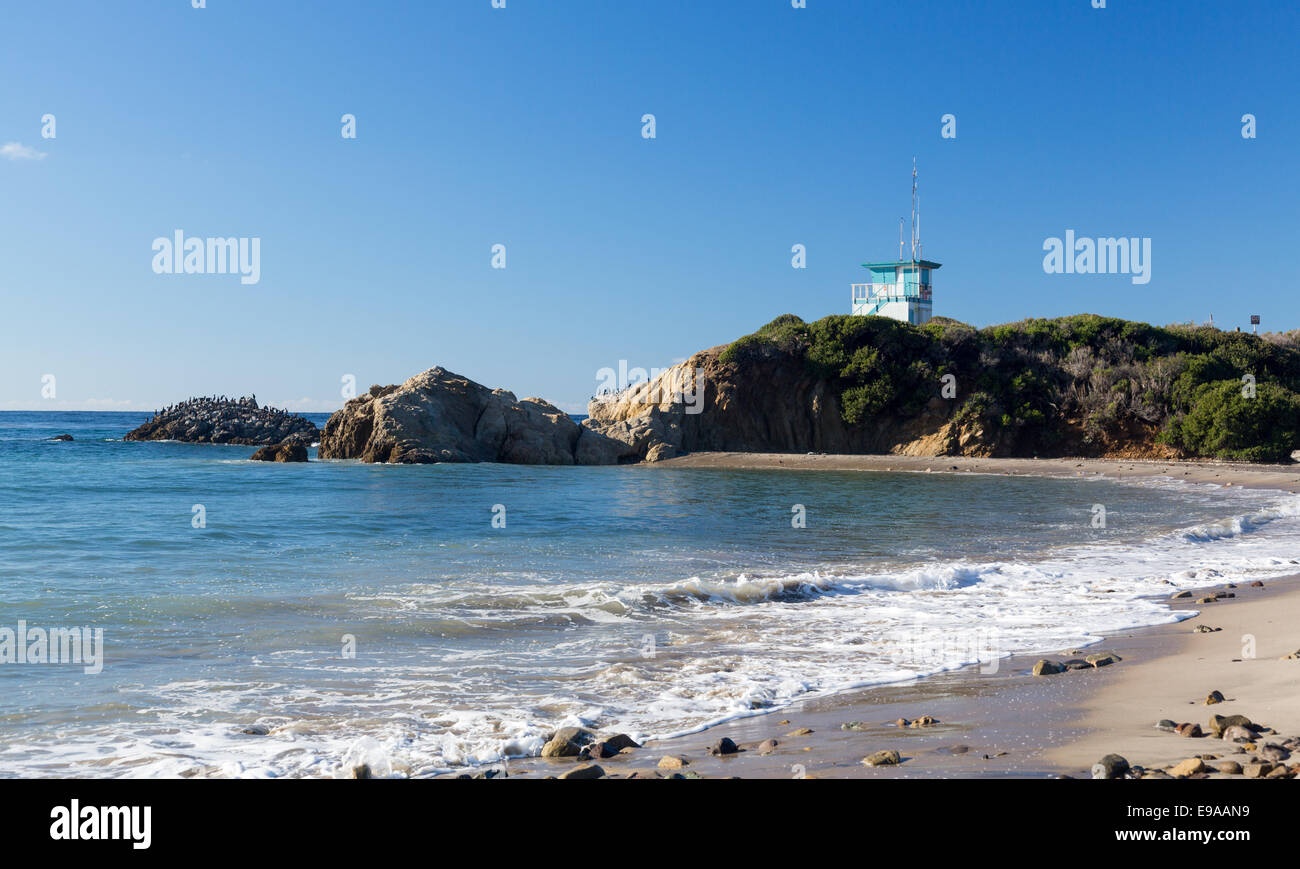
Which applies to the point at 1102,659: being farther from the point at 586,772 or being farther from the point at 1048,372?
the point at 1048,372

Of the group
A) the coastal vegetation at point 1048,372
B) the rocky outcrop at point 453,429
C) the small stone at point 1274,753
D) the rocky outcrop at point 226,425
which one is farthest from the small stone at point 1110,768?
the rocky outcrop at point 226,425

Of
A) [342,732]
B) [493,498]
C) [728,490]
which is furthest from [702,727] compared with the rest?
[728,490]

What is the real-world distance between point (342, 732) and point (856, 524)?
14964 mm

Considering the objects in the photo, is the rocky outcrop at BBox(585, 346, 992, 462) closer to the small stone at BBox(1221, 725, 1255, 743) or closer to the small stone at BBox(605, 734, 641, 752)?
the small stone at BBox(605, 734, 641, 752)

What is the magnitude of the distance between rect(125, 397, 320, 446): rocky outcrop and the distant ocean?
36.9 metres

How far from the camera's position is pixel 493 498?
24219mm

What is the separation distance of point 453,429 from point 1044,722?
118 ft

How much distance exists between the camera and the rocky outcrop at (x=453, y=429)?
125 ft

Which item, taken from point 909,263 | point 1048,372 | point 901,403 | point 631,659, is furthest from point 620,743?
point 909,263

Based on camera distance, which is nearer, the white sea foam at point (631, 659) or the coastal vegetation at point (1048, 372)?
the white sea foam at point (631, 659)

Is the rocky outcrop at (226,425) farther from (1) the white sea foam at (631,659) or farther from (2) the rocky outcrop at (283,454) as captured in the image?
(1) the white sea foam at (631,659)

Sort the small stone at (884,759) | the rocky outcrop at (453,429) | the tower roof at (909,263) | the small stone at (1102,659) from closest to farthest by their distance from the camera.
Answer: the small stone at (884,759) → the small stone at (1102,659) → the rocky outcrop at (453,429) → the tower roof at (909,263)

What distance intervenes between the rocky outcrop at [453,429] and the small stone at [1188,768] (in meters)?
35.2

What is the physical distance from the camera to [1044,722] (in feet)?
18.4
